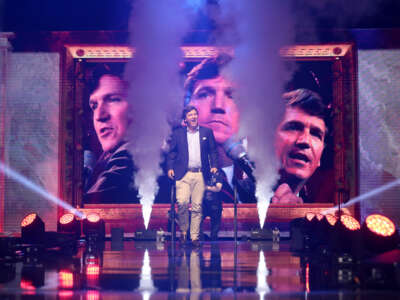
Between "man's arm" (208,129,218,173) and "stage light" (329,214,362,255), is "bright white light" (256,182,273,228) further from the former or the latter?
"stage light" (329,214,362,255)

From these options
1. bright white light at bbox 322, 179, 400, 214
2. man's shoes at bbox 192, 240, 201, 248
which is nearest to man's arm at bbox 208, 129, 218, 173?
man's shoes at bbox 192, 240, 201, 248

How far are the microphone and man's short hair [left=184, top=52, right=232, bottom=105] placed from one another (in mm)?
1202

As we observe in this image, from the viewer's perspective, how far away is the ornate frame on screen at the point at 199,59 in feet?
35.5

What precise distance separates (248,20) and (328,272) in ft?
22.3

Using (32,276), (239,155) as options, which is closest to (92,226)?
(239,155)

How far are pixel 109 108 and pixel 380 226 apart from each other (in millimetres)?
7217

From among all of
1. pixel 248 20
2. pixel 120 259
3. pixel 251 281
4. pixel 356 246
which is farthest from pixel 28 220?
pixel 248 20

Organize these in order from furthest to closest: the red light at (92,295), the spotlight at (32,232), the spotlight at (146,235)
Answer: the spotlight at (146,235) < the spotlight at (32,232) < the red light at (92,295)

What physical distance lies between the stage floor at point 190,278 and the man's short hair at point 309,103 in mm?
4981

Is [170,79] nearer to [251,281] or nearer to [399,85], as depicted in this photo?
[399,85]

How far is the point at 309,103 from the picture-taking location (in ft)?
36.0

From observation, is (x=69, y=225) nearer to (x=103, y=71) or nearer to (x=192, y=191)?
(x=192, y=191)

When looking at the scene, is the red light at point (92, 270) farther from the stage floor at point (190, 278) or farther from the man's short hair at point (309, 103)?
the man's short hair at point (309, 103)

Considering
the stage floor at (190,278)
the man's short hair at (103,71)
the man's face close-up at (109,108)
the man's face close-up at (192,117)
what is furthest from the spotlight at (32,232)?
the man's short hair at (103,71)
